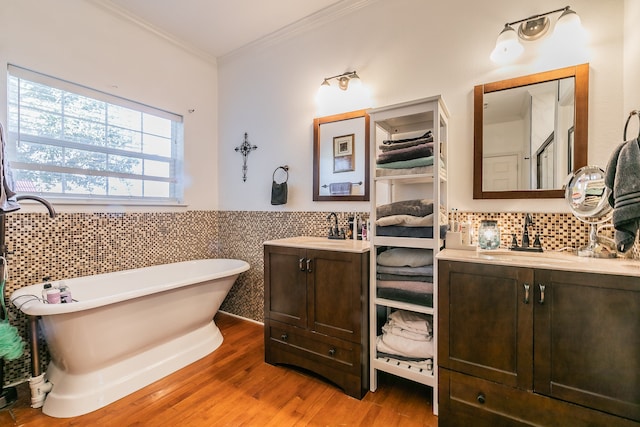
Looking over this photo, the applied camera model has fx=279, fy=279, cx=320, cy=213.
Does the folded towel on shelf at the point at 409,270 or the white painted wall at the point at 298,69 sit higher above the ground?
the white painted wall at the point at 298,69

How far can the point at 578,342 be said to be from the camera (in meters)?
1.18

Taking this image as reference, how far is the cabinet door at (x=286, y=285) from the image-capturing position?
77.7 inches

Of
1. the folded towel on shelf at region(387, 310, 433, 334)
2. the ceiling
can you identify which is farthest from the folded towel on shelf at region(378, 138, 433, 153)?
the ceiling

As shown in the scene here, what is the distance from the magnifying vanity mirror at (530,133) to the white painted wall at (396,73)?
2.2 inches

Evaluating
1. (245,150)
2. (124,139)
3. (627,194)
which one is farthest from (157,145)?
(627,194)

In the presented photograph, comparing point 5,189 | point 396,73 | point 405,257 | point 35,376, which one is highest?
point 396,73

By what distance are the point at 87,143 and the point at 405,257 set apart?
2.70 metres

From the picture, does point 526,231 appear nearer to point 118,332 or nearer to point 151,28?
point 118,332

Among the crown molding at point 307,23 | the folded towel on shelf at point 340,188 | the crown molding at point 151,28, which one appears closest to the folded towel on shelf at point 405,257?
the folded towel on shelf at point 340,188

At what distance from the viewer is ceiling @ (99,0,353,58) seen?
2348 mm

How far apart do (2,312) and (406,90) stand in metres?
3.14

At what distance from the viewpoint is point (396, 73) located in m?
2.16

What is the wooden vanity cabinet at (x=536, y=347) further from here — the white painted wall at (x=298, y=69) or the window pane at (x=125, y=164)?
the window pane at (x=125, y=164)

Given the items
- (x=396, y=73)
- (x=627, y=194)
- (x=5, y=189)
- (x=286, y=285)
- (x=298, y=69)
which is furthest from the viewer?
(x=298, y=69)
